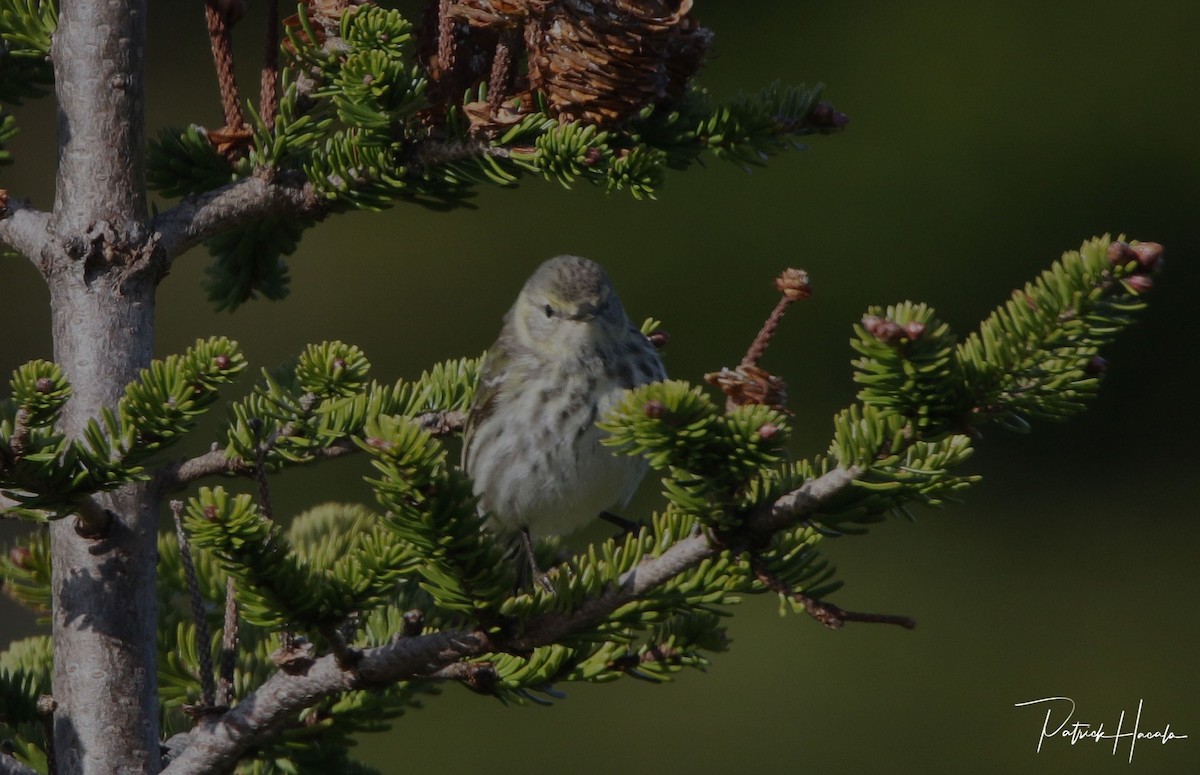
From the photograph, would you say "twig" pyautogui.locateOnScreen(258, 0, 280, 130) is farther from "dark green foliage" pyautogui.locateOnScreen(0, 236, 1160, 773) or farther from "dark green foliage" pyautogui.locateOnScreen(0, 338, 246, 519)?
"dark green foliage" pyautogui.locateOnScreen(0, 338, 246, 519)

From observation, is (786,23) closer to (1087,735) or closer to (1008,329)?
(1087,735)

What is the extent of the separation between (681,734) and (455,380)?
8.64 ft

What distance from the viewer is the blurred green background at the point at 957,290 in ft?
14.7

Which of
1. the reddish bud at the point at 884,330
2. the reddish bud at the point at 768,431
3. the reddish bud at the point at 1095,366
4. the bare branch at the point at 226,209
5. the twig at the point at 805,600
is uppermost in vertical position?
the reddish bud at the point at 884,330

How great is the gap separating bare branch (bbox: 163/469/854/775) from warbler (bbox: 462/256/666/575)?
32.4 inches

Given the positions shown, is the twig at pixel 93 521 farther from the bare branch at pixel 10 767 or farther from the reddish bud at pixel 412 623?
the reddish bud at pixel 412 623

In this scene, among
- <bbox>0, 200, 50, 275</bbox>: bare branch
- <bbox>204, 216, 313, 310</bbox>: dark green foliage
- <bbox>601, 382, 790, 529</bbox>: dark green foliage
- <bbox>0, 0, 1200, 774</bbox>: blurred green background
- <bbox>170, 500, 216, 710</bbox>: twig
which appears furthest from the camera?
<bbox>0, 0, 1200, 774</bbox>: blurred green background

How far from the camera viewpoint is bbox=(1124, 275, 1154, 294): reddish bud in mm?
1033

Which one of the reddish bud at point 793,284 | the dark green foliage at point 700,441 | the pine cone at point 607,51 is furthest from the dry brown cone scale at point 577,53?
the dark green foliage at point 700,441

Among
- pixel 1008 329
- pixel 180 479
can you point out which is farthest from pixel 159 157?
pixel 1008 329
